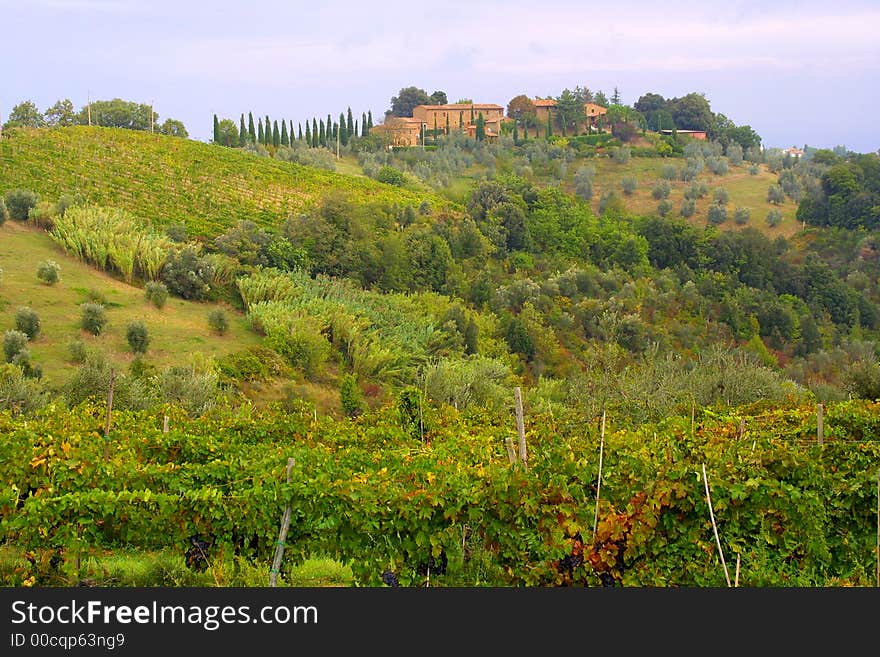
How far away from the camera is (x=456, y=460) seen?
9.97 metres

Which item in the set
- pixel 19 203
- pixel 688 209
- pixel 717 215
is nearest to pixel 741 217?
pixel 717 215

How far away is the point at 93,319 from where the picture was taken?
2820 cm

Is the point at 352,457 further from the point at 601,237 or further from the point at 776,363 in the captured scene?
the point at 601,237

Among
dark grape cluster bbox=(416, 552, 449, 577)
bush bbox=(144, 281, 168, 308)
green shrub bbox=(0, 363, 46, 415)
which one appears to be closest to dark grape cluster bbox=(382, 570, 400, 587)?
dark grape cluster bbox=(416, 552, 449, 577)

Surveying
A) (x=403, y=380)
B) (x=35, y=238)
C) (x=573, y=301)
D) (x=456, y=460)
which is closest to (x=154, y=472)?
(x=456, y=460)

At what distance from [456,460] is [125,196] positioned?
1692 inches

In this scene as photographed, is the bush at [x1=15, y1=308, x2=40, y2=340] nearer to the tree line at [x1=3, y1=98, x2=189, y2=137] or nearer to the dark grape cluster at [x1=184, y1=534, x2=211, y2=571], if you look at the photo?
the dark grape cluster at [x1=184, y1=534, x2=211, y2=571]

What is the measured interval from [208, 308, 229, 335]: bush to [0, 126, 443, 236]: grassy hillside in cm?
1418

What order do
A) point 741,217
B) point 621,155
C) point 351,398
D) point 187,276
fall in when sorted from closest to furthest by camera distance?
point 351,398
point 187,276
point 741,217
point 621,155

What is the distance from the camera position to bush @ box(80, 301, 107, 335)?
92.6ft

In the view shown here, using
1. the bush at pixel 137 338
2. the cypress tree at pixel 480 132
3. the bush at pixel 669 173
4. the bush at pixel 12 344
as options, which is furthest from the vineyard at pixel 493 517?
the cypress tree at pixel 480 132

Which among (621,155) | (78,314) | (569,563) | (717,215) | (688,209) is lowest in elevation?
(78,314)

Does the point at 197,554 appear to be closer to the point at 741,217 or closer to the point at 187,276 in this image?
the point at 187,276

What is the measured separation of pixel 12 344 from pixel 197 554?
19.3 meters
